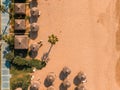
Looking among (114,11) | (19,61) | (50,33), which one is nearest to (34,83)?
(19,61)

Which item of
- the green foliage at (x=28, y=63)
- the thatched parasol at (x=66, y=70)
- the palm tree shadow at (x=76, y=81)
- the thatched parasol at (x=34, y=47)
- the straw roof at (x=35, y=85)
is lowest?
the straw roof at (x=35, y=85)

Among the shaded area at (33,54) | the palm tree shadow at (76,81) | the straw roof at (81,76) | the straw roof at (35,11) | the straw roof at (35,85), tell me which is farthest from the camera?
the palm tree shadow at (76,81)

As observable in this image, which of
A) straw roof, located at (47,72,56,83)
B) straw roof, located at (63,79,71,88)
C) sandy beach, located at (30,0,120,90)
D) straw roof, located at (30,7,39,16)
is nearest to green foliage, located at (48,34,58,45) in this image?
sandy beach, located at (30,0,120,90)

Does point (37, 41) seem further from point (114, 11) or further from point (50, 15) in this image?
point (114, 11)

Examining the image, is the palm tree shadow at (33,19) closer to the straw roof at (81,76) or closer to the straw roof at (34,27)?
the straw roof at (34,27)

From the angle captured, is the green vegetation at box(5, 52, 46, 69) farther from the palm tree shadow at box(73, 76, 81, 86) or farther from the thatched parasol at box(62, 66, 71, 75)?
the palm tree shadow at box(73, 76, 81, 86)

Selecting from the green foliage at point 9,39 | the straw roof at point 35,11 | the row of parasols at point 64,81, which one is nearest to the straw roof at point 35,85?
the row of parasols at point 64,81
